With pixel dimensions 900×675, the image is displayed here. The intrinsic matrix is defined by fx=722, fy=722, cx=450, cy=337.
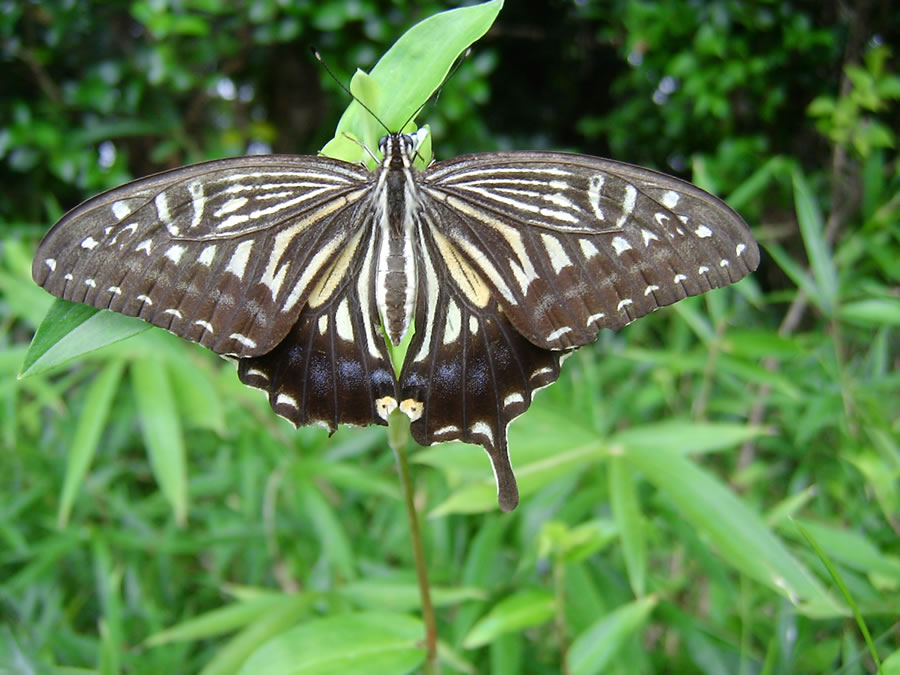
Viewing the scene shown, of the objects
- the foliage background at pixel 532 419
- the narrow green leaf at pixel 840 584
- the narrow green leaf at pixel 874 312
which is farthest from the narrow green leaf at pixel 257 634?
the narrow green leaf at pixel 874 312

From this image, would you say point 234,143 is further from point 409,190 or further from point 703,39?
point 409,190

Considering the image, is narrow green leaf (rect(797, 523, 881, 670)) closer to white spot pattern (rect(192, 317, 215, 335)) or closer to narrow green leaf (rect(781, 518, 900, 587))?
narrow green leaf (rect(781, 518, 900, 587))

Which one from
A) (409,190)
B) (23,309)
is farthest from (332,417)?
(23,309)

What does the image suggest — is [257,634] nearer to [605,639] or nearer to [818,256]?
[605,639]

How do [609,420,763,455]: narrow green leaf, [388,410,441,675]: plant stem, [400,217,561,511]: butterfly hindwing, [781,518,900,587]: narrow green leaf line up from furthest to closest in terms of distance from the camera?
[609,420,763,455]: narrow green leaf, [781,518,900,587]: narrow green leaf, [400,217,561,511]: butterfly hindwing, [388,410,441,675]: plant stem

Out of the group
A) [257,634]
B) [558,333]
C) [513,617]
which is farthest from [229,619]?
[558,333]

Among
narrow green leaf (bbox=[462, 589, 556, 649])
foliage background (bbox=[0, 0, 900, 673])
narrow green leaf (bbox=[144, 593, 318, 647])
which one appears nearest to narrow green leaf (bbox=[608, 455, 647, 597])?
foliage background (bbox=[0, 0, 900, 673])
